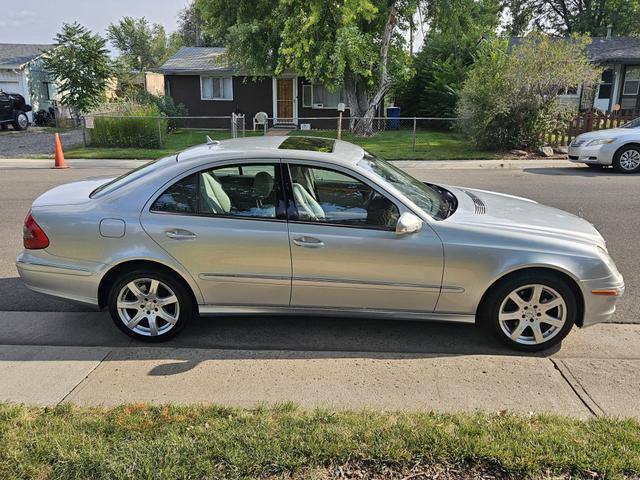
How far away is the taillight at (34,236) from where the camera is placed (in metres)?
4.29

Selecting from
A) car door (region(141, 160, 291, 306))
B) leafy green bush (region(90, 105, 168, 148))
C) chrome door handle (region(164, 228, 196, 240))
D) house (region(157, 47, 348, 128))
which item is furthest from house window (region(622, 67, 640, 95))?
chrome door handle (region(164, 228, 196, 240))

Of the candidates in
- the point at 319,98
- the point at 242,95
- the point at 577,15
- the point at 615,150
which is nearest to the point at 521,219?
the point at 615,150

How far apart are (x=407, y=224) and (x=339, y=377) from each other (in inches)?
46.8

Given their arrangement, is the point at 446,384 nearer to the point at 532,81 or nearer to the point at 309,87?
the point at 532,81

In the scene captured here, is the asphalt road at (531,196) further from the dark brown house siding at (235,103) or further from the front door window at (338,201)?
the dark brown house siding at (235,103)

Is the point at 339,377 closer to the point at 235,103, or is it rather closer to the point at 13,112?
the point at 235,103

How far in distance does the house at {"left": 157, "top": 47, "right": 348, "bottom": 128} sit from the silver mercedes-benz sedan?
22941 mm

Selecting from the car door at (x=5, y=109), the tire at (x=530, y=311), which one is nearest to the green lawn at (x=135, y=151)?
the car door at (x=5, y=109)

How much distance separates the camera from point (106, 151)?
1838cm

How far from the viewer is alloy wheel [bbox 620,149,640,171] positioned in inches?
516

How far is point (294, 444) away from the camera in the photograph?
2.83m

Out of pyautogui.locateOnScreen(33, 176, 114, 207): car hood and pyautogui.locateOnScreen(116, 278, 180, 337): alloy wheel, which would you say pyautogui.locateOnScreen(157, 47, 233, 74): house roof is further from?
pyautogui.locateOnScreen(116, 278, 180, 337): alloy wheel

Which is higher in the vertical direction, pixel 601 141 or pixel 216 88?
pixel 216 88

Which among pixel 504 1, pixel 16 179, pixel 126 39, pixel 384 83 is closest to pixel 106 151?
pixel 16 179
